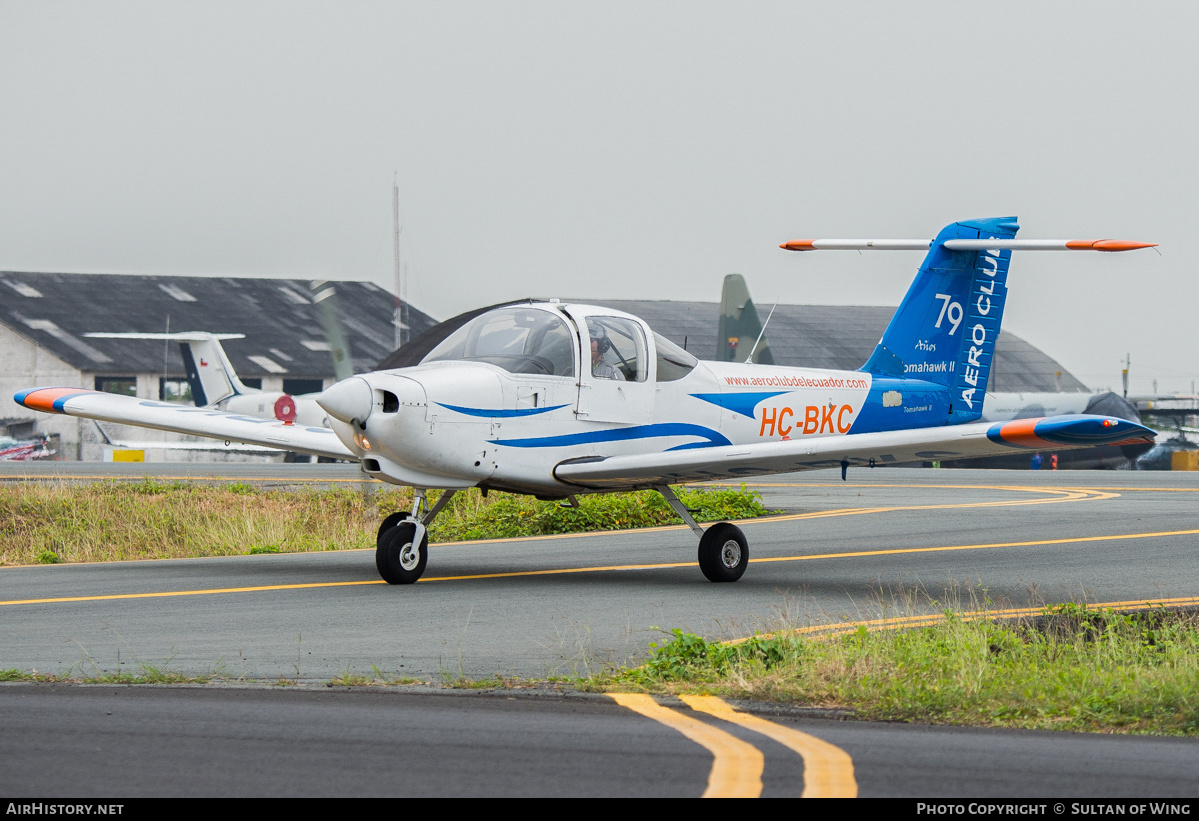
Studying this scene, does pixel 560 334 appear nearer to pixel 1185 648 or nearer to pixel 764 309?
pixel 1185 648

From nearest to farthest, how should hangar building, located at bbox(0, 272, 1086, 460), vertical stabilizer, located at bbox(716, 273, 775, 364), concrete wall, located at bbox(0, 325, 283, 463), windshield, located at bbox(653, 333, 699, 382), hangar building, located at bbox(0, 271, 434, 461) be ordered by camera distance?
windshield, located at bbox(653, 333, 699, 382)
vertical stabilizer, located at bbox(716, 273, 775, 364)
concrete wall, located at bbox(0, 325, 283, 463)
hangar building, located at bbox(0, 271, 434, 461)
hangar building, located at bbox(0, 272, 1086, 460)

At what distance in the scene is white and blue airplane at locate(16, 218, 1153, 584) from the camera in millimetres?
11703

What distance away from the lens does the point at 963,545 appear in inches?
646

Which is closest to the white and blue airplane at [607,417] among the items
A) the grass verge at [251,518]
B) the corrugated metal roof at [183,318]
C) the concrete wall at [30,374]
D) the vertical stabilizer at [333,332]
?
the vertical stabilizer at [333,332]

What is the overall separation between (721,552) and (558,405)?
6.68ft

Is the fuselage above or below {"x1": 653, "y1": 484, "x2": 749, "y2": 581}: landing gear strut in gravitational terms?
above

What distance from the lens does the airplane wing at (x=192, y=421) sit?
14.4m

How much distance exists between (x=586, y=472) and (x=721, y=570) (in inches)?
63.2

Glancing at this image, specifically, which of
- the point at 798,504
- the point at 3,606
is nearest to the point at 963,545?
the point at 798,504

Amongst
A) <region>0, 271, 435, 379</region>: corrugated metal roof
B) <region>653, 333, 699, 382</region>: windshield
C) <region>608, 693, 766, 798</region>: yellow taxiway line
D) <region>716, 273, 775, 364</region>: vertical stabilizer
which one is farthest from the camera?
<region>0, 271, 435, 379</region>: corrugated metal roof

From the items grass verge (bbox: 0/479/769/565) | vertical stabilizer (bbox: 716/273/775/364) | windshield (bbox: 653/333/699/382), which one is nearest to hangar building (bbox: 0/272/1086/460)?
vertical stabilizer (bbox: 716/273/775/364)

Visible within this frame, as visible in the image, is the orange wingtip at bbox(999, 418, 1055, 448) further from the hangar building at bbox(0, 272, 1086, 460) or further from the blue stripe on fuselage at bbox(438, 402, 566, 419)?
the hangar building at bbox(0, 272, 1086, 460)

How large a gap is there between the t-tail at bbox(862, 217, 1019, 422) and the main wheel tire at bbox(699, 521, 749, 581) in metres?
3.52

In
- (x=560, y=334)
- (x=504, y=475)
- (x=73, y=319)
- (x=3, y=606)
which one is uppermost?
(x=73, y=319)
